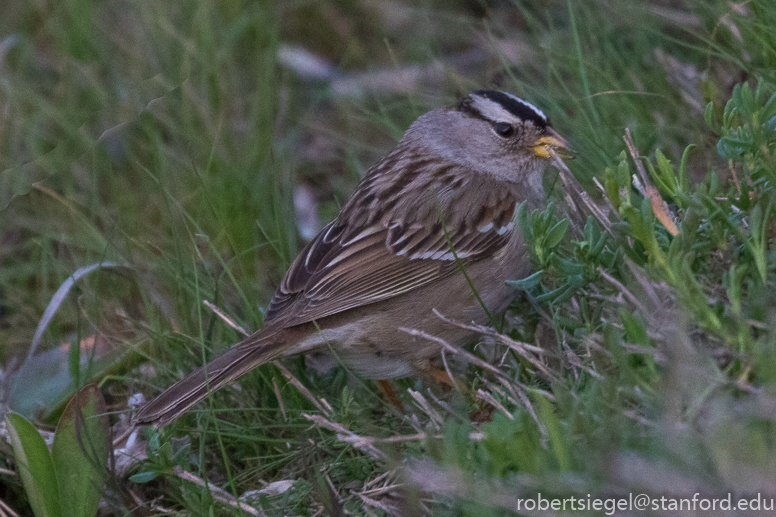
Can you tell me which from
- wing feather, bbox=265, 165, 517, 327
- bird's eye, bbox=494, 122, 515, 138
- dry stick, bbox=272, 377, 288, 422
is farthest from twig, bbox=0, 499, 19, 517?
bird's eye, bbox=494, 122, 515, 138

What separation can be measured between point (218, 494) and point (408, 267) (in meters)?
1.14

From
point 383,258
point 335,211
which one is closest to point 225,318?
point 383,258

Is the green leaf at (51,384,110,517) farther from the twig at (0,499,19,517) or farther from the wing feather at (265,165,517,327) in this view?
the wing feather at (265,165,517,327)

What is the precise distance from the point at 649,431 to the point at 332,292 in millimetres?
1562

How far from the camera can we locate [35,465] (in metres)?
2.81

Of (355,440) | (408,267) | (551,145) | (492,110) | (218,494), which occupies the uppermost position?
(492,110)

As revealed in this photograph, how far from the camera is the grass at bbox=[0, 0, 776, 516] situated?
6.89 ft

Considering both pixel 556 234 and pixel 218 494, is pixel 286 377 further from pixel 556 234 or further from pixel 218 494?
pixel 556 234

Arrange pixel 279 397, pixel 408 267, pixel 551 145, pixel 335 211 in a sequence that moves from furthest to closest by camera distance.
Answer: pixel 335 211 → pixel 551 145 → pixel 408 267 → pixel 279 397

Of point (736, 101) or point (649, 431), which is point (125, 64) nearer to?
point (736, 101)

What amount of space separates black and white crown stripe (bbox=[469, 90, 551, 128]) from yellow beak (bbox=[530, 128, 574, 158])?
53 mm

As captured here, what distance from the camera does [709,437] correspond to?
5.99ft

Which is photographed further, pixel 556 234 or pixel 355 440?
pixel 556 234

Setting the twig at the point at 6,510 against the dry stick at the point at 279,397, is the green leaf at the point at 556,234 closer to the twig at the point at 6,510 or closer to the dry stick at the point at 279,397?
the dry stick at the point at 279,397
